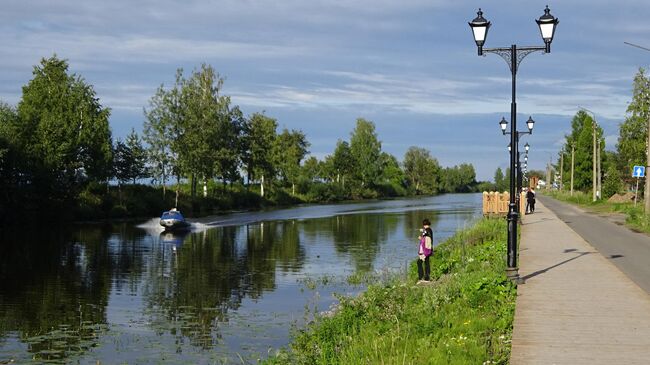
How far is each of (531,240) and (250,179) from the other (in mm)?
67714

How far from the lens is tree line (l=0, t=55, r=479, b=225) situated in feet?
164

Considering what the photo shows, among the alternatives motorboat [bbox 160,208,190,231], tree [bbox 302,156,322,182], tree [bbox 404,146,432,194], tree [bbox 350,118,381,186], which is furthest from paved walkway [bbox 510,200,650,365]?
tree [bbox 404,146,432,194]

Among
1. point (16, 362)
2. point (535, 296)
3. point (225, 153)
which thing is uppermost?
point (225, 153)

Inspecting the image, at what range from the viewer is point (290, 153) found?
104 m

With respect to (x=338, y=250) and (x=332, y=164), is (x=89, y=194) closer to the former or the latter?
(x=338, y=250)

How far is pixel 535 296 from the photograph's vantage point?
43.8 ft

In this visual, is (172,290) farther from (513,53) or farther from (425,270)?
(513,53)

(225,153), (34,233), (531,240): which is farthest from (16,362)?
(225,153)

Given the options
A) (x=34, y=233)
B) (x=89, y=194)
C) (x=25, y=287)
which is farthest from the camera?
(x=89, y=194)

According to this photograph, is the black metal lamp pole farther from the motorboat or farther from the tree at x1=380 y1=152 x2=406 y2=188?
the tree at x1=380 y1=152 x2=406 y2=188

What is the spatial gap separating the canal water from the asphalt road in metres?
6.05

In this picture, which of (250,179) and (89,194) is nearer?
(89,194)

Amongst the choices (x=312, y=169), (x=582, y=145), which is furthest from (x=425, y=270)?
(x=312, y=169)

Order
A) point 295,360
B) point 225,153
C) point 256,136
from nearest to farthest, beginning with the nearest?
point 295,360
point 225,153
point 256,136
